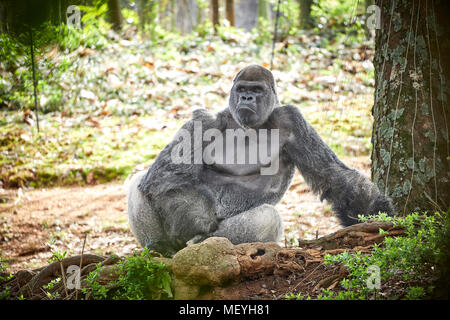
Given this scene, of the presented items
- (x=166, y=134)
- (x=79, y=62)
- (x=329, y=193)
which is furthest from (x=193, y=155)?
(x=79, y=62)

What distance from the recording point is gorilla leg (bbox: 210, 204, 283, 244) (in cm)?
382

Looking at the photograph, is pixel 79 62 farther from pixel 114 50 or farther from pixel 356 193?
pixel 356 193

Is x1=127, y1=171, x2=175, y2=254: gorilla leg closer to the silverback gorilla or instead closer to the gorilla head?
the silverback gorilla

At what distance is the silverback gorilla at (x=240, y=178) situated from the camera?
3889 mm

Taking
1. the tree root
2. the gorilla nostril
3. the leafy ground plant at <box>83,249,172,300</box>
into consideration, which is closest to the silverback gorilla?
the tree root

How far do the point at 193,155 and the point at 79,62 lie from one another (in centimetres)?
640

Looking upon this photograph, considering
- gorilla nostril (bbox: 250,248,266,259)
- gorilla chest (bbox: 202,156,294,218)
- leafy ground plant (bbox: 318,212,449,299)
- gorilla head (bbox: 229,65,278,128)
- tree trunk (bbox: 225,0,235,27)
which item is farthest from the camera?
tree trunk (bbox: 225,0,235,27)

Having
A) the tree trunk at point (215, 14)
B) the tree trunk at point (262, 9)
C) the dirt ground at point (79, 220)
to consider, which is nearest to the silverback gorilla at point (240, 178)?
the dirt ground at point (79, 220)

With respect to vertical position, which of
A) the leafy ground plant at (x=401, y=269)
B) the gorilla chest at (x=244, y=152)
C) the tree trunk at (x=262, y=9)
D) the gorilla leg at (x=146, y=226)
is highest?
the tree trunk at (x=262, y=9)

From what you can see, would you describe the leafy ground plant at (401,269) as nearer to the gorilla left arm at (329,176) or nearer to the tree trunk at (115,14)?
the gorilla left arm at (329,176)

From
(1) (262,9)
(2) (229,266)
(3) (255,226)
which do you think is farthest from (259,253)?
(1) (262,9)

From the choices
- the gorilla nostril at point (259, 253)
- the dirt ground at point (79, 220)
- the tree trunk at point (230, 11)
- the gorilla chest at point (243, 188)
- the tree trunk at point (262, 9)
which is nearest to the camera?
the gorilla nostril at point (259, 253)

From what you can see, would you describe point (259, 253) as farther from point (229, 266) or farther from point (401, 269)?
point (401, 269)

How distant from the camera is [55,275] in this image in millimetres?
3314
